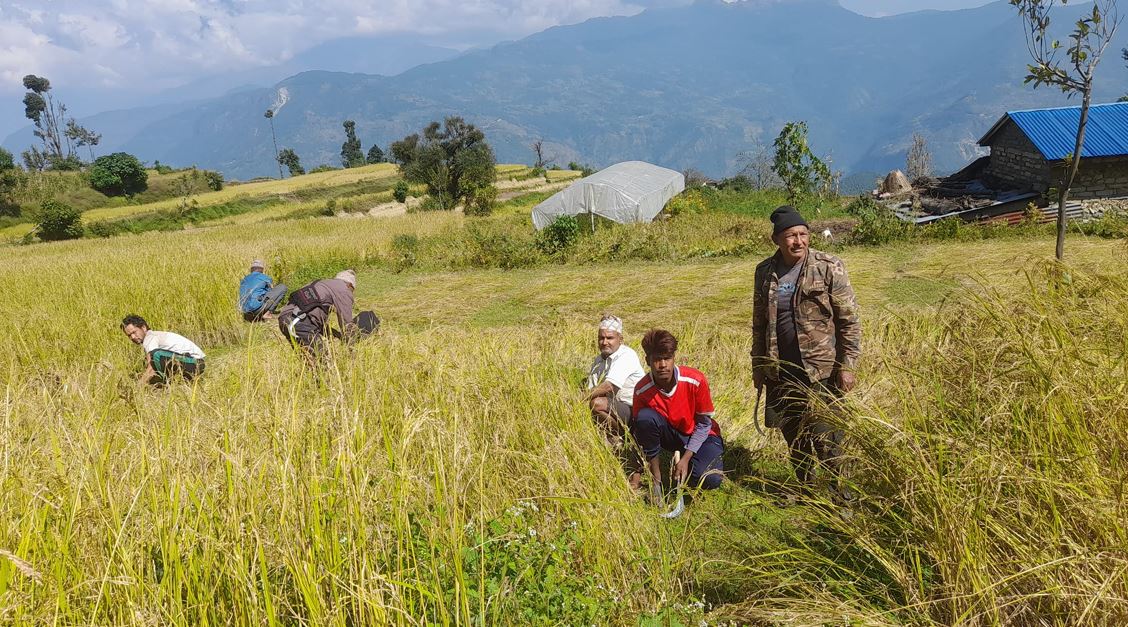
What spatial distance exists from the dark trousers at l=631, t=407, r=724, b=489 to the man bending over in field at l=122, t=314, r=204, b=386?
157 inches

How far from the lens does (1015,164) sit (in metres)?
19.0

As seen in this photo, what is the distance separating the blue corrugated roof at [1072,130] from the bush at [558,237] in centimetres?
1285

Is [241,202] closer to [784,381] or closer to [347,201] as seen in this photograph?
[347,201]

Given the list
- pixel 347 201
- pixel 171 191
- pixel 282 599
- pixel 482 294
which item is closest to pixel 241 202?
pixel 347 201

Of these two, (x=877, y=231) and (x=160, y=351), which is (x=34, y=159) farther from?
(x=877, y=231)

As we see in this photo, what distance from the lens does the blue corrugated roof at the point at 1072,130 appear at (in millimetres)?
16703

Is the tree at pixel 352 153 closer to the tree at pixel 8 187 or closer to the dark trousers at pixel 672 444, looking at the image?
the tree at pixel 8 187

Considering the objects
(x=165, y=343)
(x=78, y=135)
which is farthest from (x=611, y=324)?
(x=78, y=135)

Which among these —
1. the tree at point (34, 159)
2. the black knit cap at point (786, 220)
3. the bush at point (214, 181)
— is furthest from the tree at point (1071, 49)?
the tree at point (34, 159)

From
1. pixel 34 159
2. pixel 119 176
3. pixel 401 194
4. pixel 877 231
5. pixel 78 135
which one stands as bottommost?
pixel 877 231

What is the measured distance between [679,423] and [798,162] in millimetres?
15923

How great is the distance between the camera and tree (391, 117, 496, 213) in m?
32.8

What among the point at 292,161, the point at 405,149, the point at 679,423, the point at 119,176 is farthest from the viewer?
the point at 292,161

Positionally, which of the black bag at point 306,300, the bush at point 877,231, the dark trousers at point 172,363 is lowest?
the bush at point 877,231
